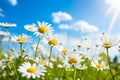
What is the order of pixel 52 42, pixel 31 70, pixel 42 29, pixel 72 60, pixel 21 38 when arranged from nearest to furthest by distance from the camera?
pixel 31 70 < pixel 72 60 < pixel 52 42 < pixel 42 29 < pixel 21 38

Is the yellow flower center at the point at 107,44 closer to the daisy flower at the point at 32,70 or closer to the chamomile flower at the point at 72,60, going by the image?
the chamomile flower at the point at 72,60

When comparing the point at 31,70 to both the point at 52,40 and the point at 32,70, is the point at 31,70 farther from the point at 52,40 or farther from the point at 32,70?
the point at 52,40

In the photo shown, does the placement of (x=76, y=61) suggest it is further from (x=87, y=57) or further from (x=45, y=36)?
(x=87, y=57)

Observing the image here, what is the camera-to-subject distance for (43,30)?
11.3 ft

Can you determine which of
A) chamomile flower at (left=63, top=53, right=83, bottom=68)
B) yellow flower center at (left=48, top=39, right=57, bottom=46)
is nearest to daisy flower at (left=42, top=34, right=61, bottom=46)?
yellow flower center at (left=48, top=39, right=57, bottom=46)

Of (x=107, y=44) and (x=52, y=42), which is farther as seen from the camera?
(x=52, y=42)

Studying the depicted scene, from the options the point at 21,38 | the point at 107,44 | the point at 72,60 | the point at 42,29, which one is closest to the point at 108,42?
the point at 107,44

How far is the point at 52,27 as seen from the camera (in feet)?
12.1

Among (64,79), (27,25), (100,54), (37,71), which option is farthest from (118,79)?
(100,54)

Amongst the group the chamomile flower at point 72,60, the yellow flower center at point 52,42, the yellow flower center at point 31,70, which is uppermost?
the yellow flower center at point 52,42

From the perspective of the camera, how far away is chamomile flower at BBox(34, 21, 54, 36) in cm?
338

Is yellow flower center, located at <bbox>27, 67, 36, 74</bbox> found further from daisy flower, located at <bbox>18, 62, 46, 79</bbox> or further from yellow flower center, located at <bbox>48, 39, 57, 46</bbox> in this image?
yellow flower center, located at <bbox>48, 39, 57, 46</bbox>

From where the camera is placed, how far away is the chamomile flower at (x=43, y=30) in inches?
133

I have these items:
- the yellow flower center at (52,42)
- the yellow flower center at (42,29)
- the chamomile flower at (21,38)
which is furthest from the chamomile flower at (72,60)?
the chamomile flower at (21,38)
